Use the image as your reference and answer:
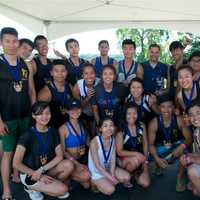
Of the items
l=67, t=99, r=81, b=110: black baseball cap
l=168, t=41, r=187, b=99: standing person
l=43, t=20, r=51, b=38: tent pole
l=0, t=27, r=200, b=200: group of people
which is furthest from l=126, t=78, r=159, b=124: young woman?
l=43, t=20, r=51, b=38: tent pole

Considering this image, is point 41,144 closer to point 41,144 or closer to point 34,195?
point 41,144

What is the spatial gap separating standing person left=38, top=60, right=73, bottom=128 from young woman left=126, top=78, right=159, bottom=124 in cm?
75

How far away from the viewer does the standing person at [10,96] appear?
315 centimetres

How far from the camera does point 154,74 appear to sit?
14.8 ft

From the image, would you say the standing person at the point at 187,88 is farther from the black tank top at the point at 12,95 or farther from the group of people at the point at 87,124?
the black tank top at the point at 12,95

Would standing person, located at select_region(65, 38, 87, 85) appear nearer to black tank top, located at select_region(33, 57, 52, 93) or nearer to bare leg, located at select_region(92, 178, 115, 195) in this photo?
black tank top, located at select_region(33, 57, 52, 93)

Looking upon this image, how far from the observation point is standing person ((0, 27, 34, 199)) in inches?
124

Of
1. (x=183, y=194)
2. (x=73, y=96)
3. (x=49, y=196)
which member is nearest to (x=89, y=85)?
(x=73, y=96)

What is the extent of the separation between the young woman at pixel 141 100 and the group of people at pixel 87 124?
0.04 ft

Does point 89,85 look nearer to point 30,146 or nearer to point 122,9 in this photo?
point 30,146

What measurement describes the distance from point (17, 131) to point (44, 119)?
343mm

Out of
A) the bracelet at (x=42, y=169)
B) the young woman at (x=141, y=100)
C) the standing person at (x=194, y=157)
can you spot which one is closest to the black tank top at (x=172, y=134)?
the young woman at (x=141, y=100)

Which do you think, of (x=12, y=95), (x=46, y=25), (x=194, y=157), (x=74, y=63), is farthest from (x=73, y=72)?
(x=46, y=25)

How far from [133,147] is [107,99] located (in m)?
0.63
